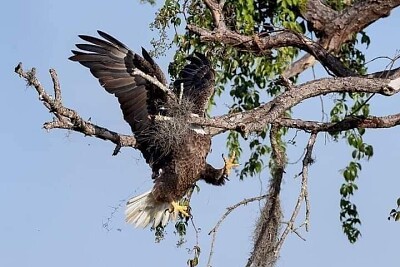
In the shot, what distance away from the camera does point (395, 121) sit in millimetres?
5719

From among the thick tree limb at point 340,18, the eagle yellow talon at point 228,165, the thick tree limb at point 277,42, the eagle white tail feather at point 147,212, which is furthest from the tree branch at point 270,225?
the thick tree limb at point 340,18

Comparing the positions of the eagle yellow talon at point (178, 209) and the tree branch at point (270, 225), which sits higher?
the eagle yellow talon at point (178, 209)

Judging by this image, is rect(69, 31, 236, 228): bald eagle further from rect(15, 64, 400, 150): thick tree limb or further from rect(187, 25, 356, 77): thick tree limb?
rect(187, 25, 356, 77): thick tree limb

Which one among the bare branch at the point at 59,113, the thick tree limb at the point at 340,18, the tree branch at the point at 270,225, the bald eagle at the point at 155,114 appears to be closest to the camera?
the bare branch at the point at 59,113

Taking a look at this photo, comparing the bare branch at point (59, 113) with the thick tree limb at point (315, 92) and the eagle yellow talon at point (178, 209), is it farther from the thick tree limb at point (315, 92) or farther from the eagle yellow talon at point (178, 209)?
the eagle yellow talon at point (178, 209)

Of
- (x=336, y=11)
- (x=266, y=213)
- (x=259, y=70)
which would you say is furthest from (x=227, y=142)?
(x=266, y=213)

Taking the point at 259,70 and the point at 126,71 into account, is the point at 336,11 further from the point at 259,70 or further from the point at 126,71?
the point at 126,71

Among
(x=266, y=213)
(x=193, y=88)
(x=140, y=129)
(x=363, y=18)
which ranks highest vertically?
(x=363, y=18)

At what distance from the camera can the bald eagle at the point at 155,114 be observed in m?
5.98

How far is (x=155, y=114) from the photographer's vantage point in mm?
5770

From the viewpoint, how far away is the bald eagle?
19.6 ft

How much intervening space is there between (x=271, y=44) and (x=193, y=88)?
498mm

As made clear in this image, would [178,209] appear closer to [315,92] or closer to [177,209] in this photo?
[177,209]

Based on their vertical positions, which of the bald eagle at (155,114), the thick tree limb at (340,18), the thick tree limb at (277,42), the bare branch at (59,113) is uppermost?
the thick tree limb at (340,18)
